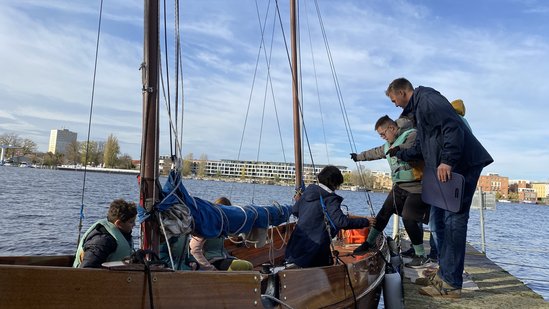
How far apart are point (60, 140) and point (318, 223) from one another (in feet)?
281

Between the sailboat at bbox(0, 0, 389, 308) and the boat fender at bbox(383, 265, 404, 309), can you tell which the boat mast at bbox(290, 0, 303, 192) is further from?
the sailboat at bbox(0, 0, 389, 308)

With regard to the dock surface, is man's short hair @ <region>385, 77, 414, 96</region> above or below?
above

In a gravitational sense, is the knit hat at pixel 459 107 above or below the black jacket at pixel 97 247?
above

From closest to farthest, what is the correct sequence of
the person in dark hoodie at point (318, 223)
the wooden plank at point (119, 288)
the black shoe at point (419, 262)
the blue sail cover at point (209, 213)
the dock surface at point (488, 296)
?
the wooden plank at point (119, 288), the blue sail cover at point (209, 213), the person in dark hoodie at point (318, 223), the dock surface at point (488, 296), the black shoe at point (419, 262)

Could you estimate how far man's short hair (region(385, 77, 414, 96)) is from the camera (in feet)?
17.7

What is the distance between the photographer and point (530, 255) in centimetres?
1638

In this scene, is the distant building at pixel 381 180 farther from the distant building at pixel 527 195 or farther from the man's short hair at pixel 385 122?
the distant building at pixel 527 195

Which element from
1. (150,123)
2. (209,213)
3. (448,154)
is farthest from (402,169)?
(150,123)

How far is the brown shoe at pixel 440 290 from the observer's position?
5281 millimetres

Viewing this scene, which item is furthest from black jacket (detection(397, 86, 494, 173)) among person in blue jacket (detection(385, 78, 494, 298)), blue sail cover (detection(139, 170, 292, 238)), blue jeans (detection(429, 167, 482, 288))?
blue sail cover (detection(139, 170, 292, 238))

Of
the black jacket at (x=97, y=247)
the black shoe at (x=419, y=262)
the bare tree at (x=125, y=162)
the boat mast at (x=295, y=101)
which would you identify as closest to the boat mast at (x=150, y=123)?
the black jacket at (x=97, y=247)

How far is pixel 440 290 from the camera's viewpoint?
534cm

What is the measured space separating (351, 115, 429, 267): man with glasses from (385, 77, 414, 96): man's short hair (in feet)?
3.18

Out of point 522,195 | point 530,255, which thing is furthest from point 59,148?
point 522,195
